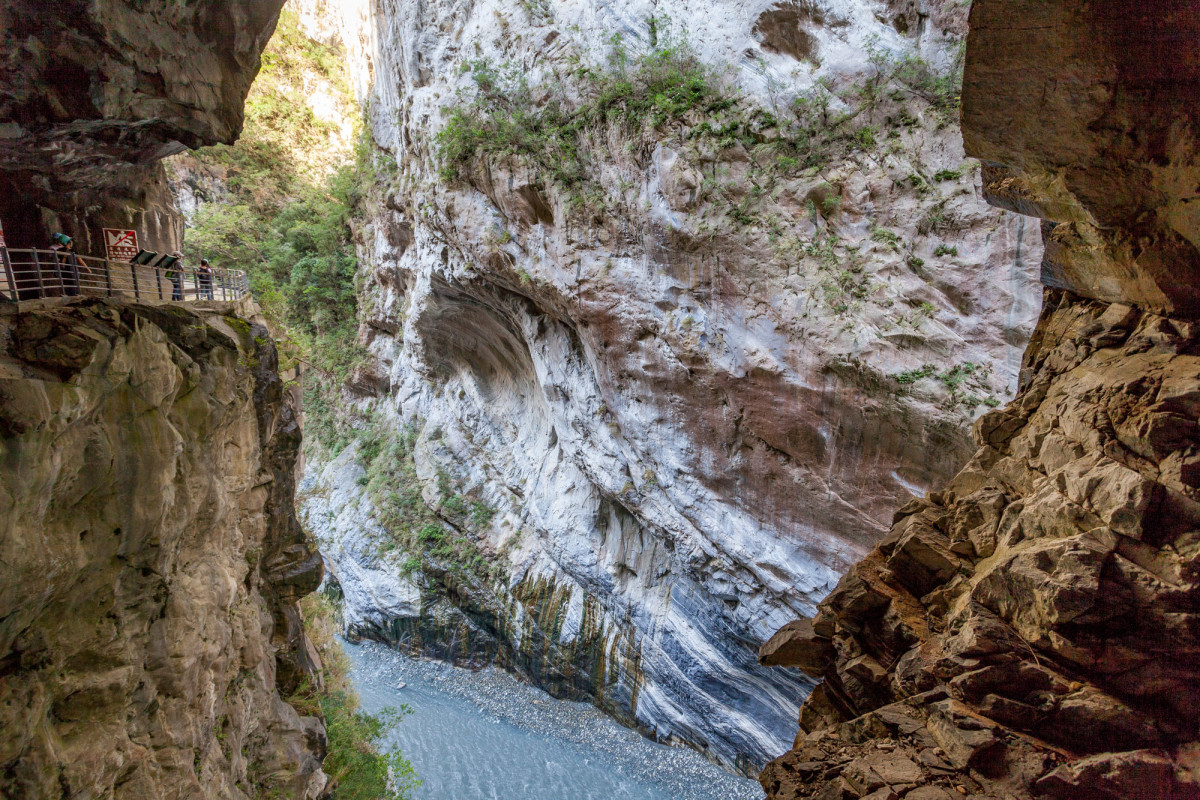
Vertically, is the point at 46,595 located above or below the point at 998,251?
below

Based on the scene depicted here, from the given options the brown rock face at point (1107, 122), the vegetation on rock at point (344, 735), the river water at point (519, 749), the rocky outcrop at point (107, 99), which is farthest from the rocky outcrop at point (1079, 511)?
the river water at point (519, 749)

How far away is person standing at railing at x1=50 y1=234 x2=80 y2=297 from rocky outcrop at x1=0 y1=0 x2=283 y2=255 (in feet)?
3.41

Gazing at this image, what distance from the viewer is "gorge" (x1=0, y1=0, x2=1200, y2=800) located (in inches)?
129

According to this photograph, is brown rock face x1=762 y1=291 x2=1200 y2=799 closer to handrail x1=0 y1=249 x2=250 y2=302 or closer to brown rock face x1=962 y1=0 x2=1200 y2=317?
brown rock face x1=962 y1=0 x2=1200 y2=317

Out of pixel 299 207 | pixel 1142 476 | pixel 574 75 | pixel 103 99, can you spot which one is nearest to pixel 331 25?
pixel 299 207

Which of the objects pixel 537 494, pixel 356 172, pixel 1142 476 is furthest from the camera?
pixel 356 172

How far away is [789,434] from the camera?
8.77 metres

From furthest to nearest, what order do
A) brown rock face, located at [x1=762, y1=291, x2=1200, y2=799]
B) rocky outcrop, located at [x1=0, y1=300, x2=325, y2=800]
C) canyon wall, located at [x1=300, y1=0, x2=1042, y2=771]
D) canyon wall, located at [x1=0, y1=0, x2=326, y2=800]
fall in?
canyon wall, located at [x1=300, y1=0, x2=1042, y2=771], canyon wall, located at [x1=0, y1=0, x2=326, y2=800], rocky outcrop, located at [x1=0, y1=300, x2=325, y2=800], brown rock face, located at [x1=762, y1=291, x2=1200, y2=799]

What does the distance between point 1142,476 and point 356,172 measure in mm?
21198

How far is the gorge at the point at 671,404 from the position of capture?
10.8 feet

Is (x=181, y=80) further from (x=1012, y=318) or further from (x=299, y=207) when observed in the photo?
(x=299, y=207)

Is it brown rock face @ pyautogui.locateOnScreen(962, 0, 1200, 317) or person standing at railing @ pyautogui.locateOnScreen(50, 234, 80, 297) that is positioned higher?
person standing at railing @ pyautogui.locateOnScreen(50, 234, 80, 297)

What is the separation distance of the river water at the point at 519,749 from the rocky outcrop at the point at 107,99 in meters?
11.8

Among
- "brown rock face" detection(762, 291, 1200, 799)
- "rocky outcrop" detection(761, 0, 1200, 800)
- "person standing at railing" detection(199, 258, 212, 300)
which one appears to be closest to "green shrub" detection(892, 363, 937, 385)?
"brown rock face" detection(762, 291, 1200, 799)
